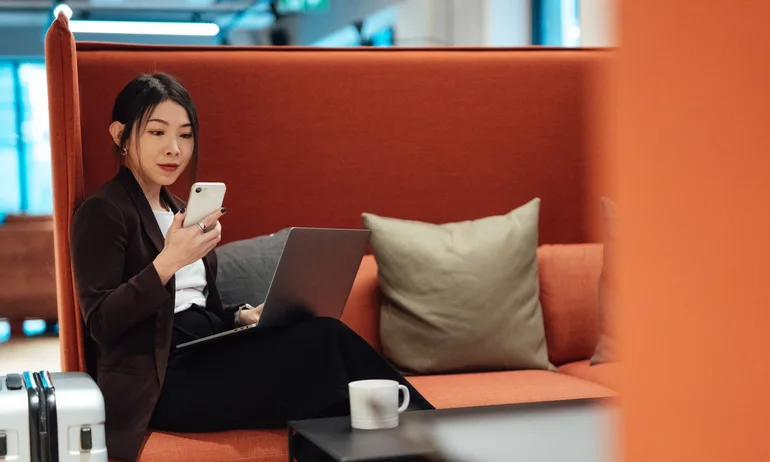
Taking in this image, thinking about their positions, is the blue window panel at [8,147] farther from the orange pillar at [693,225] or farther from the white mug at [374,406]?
the orange pillar at [693,225]

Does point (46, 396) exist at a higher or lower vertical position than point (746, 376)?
lower

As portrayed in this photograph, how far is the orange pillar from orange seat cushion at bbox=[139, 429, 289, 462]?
67.8 inches

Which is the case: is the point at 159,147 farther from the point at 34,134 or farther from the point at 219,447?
the point at 34,134

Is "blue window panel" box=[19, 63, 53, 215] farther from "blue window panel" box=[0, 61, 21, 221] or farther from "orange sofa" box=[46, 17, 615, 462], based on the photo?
"orange sofa" box=[46, 17, 615, 462]

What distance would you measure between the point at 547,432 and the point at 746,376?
105 cm

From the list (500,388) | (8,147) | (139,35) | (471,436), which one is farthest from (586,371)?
(8,147)

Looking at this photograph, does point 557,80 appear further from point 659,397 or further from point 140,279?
point 659,397

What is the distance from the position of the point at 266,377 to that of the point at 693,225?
178cm

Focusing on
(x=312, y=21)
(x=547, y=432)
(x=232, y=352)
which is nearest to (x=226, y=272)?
(x=232, y=352)

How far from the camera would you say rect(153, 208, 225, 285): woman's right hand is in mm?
1906

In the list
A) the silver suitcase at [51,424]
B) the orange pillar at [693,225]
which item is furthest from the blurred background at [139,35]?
the orange pillar at [693,225]

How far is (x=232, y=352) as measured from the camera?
6.55 feet

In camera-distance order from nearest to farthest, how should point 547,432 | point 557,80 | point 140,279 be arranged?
point 547,432 → point 140,279 → point 557,80

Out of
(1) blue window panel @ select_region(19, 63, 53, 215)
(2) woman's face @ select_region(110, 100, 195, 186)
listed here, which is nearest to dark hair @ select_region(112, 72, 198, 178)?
(2) woman's face @ select_region(110, 100, 195, 186)
